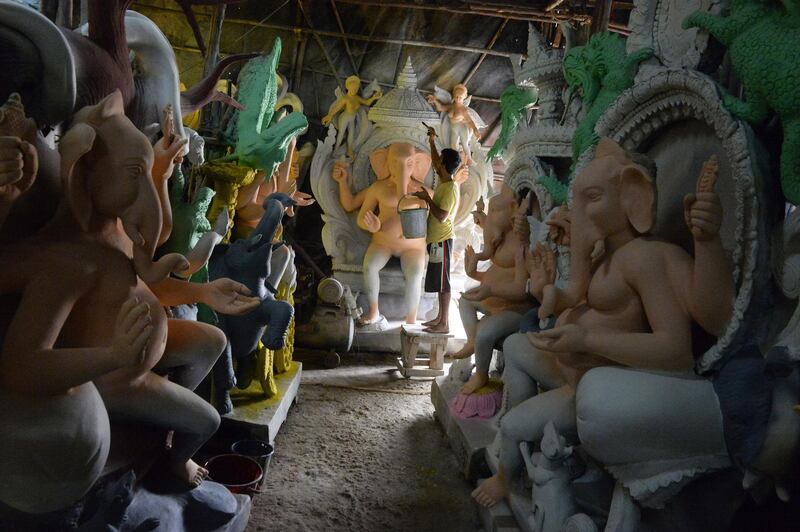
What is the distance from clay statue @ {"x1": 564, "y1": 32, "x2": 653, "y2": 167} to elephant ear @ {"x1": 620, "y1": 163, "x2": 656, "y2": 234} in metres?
0.61

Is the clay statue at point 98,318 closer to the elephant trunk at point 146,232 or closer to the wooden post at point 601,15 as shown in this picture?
the elephant trunk at point 146,232

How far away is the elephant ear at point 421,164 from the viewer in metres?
5.51

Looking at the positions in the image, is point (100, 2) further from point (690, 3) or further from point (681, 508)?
point (681, 508)

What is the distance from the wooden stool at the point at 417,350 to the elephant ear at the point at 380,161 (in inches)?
59.2

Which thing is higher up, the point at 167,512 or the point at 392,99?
the point at 392,99

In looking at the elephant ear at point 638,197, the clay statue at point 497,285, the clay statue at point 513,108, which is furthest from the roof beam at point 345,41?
the elephant ear at point 638,197

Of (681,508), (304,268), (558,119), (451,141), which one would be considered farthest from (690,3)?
(304,268)

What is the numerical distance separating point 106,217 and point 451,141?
14.0 feet

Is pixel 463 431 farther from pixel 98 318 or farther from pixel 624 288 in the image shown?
pixel 98 318

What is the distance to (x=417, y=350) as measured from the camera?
5031 millimetres

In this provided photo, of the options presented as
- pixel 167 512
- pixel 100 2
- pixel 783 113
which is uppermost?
pixel 100 2

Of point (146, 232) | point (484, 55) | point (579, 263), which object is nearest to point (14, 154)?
point (146, 232)

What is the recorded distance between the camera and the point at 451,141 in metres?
5.53

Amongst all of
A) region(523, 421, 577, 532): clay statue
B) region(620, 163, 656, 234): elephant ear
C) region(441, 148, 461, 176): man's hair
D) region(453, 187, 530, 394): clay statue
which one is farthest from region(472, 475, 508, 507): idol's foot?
region(441, 148, 461, 176): man's hair
